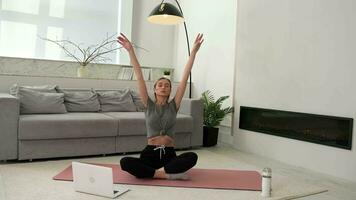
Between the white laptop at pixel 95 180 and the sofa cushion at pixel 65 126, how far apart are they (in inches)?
39.6

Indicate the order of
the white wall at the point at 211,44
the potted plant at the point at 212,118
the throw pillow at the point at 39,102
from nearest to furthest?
the throw pillow at the point at 39,102, the potted plant at the point at 212,118, the white wall at the point at 211,44

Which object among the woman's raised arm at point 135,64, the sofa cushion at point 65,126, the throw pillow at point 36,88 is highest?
the woman's raised arm at point 135,64

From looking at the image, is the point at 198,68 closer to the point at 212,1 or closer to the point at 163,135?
the point at 212,1

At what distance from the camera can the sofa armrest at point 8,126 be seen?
3.06 meters

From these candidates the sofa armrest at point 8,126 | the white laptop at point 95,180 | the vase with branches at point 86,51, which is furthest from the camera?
the vase with branches at point 86,51

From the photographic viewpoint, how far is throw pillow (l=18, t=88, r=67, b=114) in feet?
11.8

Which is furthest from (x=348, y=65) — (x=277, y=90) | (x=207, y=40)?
(x=207, y=40)

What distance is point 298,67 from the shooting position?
3.54 meters

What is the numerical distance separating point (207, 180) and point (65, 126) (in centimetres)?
155

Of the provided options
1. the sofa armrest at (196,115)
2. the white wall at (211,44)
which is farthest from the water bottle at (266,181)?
the white wall at (211,44)

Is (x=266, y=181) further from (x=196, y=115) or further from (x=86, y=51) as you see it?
(x=86, y=51)

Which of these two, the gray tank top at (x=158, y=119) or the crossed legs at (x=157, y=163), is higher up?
the gray tank top at (x=158, y=119)

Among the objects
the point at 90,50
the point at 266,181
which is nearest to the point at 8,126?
the point at 90,50

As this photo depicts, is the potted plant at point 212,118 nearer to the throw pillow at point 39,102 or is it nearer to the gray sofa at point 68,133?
the gray sofa at point 68,133
